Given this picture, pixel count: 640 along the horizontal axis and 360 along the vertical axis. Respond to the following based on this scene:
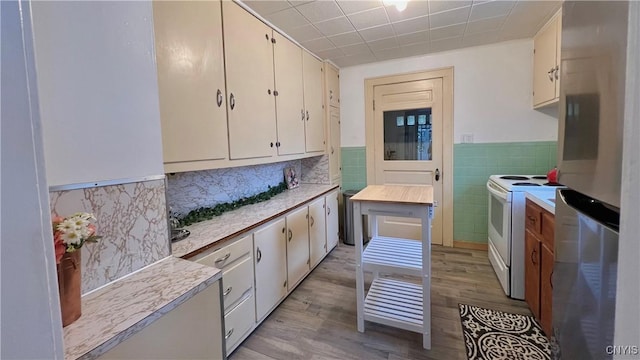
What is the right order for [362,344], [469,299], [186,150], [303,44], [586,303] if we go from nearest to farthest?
[586,303] < [186,150] < [362,344] < [469,299] < [303,44]

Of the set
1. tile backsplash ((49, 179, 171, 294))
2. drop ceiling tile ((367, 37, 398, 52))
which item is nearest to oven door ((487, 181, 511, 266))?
drop ceiling tile ((367, 37, 398, 52))

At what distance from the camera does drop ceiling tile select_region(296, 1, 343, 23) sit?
2.16 m

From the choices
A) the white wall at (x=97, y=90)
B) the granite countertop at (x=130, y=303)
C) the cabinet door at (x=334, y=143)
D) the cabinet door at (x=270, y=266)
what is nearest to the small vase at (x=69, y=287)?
the granite countertop at (x=130, y=303)

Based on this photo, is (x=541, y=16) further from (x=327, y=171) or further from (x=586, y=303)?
(x=586, y=303)

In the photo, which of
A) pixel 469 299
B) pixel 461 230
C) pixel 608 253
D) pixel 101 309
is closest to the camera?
pixel 608 253

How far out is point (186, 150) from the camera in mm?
1570

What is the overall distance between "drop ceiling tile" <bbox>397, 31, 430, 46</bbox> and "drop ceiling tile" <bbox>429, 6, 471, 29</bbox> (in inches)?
7.2

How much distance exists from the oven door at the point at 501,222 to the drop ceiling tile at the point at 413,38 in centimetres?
162

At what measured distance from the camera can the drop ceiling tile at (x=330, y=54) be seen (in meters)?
3.19

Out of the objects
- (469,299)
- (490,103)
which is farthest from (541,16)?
(469,299)

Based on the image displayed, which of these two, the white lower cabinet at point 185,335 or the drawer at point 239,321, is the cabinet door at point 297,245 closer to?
the drawer at point 239,321

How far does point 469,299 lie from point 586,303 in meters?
1.83

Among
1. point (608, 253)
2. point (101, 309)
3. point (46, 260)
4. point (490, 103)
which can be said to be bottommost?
point (101, 309)

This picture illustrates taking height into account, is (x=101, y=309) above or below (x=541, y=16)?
below
